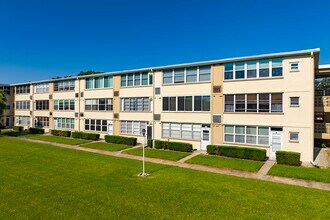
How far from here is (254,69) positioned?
18.4m

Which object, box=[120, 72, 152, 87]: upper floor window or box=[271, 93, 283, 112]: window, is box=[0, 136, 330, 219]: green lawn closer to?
box=[271, 93, 283, 112]: window

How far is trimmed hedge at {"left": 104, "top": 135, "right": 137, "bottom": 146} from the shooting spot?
77.4 ft

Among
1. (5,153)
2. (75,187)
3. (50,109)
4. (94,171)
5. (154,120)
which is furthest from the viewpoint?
(50,109)

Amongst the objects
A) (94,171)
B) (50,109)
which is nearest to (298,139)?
(94,171)

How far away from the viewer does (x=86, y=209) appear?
834cm

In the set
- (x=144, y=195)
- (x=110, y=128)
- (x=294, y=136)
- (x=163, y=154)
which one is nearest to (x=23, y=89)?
(x=110, y=128)

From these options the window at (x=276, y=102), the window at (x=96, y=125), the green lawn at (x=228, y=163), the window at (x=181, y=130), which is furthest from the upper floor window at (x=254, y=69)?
the window at (x=96, y=125)

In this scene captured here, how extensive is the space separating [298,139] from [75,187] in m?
16.5

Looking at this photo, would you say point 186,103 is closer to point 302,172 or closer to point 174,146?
point 174,146

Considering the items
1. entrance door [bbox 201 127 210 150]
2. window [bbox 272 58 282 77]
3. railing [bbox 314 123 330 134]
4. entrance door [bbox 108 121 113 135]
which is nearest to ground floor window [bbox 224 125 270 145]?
entrance door [bbox 201 127 210 150]

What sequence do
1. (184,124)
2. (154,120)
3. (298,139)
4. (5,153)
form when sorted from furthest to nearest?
(154,120)
(184,124)
(5,153)
(298,139)

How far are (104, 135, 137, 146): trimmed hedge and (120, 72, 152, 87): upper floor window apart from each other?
6539mm

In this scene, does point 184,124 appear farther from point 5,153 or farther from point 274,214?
point 5,153

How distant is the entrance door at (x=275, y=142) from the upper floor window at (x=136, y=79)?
13.8 m
